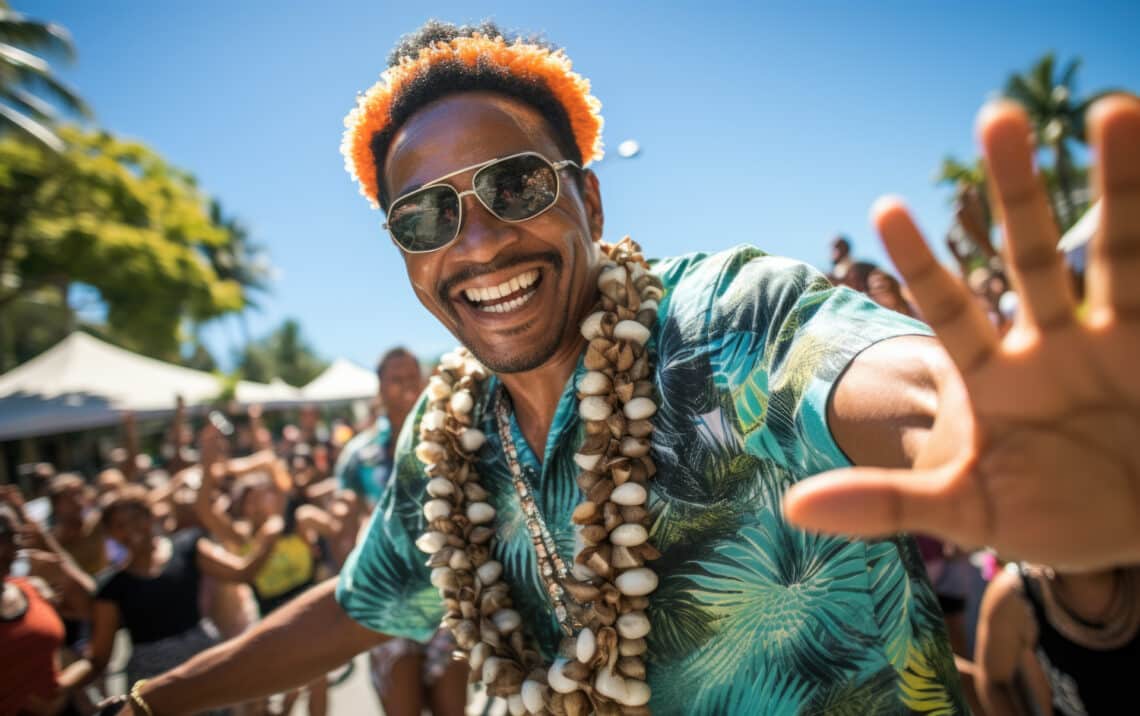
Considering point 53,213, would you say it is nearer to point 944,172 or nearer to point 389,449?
point 389,449

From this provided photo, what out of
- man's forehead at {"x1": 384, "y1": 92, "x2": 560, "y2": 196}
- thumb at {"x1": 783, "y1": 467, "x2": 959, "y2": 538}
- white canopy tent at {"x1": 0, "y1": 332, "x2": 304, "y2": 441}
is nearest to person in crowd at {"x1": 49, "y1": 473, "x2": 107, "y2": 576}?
man's forehead at {"x1": 384, "y1": 92, "x2": 560, "y2": 196}

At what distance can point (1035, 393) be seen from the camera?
0.64 m

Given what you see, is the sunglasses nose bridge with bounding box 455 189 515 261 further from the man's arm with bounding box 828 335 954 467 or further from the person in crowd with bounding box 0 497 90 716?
the person in crowd with bounding box 0 497 90 716

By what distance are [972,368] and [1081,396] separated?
3.8 inches

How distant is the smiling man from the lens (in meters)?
0.63

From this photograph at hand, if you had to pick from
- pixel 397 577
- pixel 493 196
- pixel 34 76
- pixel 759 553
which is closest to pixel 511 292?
pixel 493 196

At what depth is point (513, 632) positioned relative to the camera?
167cm

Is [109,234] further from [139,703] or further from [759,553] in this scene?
[759,553]

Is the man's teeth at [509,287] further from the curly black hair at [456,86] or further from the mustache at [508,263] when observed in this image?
the curly black hair at [456,86]

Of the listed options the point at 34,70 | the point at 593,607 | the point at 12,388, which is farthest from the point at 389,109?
the point at 34,70

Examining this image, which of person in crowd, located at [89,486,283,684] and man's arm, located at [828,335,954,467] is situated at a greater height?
man's arm, located at [828,335,954,467]

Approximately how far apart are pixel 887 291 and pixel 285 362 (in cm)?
4899

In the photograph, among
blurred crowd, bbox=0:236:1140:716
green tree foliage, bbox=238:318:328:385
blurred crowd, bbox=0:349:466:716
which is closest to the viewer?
blurred crowd, bbox=0:236:1140:716

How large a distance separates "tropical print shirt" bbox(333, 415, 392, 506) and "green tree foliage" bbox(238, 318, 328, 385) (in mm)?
43336
